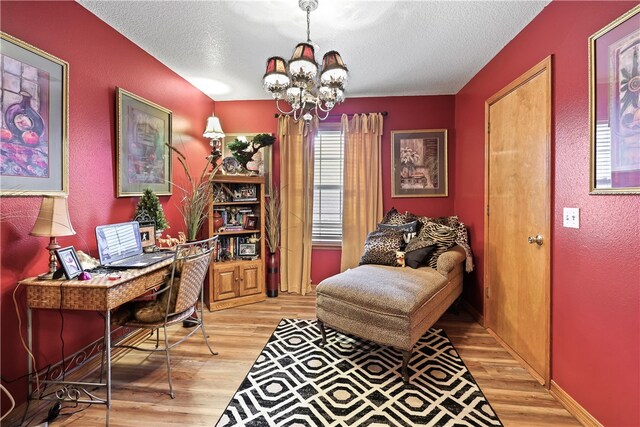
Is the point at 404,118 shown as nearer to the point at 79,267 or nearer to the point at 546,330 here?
the point at 546,330

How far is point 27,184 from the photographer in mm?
1724

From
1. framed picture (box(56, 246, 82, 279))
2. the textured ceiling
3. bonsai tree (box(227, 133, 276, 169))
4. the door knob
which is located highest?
the textured ceiling

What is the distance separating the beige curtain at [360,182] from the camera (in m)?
3.79

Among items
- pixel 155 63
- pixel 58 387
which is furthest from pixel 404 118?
pixel 58 387

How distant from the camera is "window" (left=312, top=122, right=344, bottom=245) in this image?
12.8ft

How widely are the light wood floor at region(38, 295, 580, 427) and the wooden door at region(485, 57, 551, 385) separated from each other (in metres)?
0.21

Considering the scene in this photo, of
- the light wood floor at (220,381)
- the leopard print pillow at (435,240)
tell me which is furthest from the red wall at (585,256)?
the leopard print pillow at (435,240)

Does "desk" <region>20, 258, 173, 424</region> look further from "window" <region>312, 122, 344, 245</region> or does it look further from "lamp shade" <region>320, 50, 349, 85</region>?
"window" <region>312, 122, 344, 245</region>

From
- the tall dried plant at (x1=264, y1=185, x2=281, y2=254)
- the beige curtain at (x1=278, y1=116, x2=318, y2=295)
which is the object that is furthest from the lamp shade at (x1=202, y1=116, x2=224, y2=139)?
the tall dried plant at (x1=264, y1=185, x2=281, y2=254)

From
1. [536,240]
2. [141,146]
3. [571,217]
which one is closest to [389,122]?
[536,240]

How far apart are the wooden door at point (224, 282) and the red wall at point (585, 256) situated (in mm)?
2993

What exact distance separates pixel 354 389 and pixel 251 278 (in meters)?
1.94

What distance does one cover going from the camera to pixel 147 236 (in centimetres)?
255

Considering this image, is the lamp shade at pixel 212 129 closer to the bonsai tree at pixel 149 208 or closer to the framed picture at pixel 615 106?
the bonsai tree at pixel 149 208
